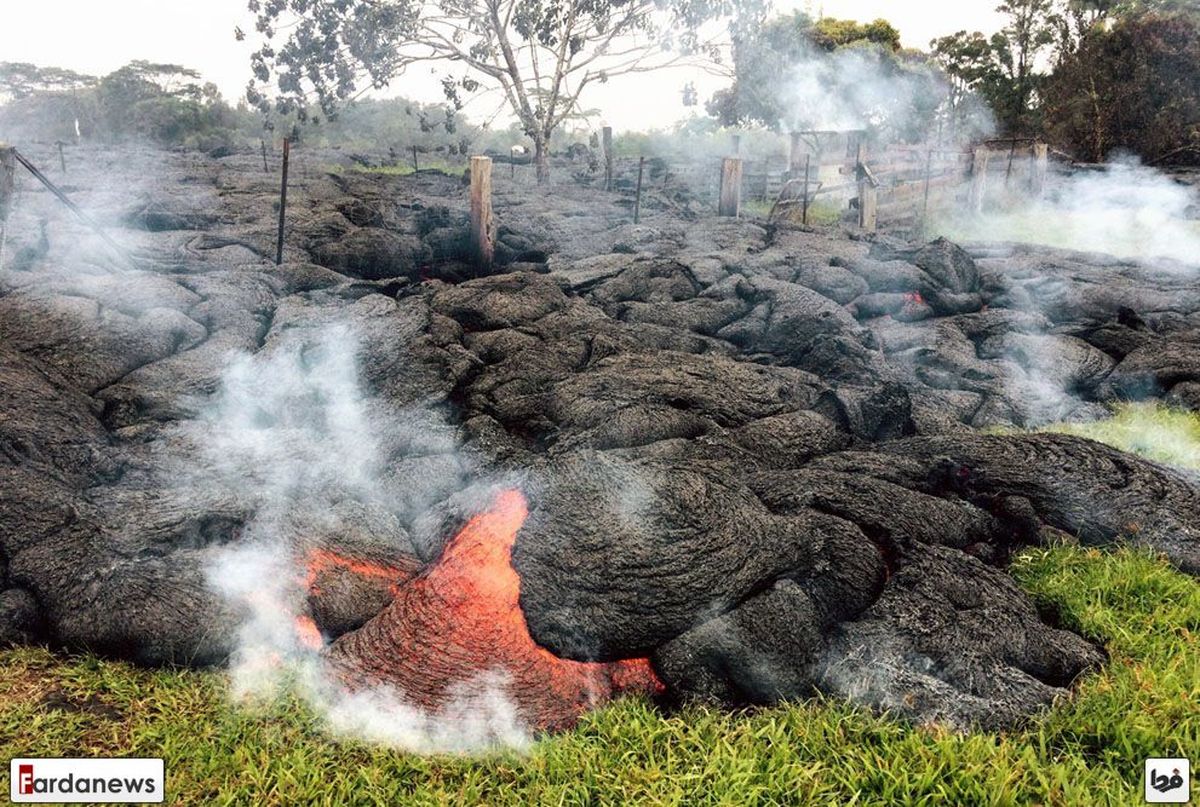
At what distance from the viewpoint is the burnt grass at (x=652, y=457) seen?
14.9 feet

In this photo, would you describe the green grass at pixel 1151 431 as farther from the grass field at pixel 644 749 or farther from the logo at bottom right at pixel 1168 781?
the logo at bottom right at pixel 1168 781

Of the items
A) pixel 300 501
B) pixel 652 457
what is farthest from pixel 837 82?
pixel 300 501

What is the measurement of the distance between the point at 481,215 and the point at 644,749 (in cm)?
940

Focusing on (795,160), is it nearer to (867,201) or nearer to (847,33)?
(867,201)

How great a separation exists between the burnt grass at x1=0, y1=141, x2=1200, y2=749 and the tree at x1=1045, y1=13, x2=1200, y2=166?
52.0 ft

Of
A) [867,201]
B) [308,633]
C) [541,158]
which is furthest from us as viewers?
[541,158]

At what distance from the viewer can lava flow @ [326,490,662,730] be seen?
4328mm

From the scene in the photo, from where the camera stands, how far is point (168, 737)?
4.07 m

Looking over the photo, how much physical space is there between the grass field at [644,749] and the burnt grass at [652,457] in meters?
0.18

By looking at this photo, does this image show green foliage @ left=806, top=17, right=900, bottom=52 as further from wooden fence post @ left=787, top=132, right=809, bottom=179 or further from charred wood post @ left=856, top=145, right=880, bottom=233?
charred wood post @ left=856, top=145, right=880, bottom=233

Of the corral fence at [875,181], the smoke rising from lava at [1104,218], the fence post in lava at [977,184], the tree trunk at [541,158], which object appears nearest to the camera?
the corral fence at [875,181]

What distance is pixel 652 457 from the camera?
19.3 feet

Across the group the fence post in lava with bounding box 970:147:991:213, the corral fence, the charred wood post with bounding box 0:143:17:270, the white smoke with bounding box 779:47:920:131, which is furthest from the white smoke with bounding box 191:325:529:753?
the white smoke with bounding box 779:47:920:131

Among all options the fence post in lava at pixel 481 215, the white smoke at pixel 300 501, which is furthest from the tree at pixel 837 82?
the white smoke at pixel 300 501
